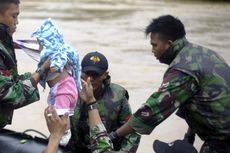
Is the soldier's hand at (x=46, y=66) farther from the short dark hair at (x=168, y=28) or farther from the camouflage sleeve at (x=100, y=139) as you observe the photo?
the short dark hair at (x=168, y=28)

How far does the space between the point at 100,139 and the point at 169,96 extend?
1.46ft

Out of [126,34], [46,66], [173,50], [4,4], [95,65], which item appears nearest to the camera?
[46,66]

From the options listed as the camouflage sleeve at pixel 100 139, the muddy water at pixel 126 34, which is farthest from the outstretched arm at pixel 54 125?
the muddy water at pixel 126 34

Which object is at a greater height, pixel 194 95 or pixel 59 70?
pixel 59 70

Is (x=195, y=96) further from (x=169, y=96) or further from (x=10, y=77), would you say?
(x=10, y=77)

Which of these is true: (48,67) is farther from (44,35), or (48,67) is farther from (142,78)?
(142,78)

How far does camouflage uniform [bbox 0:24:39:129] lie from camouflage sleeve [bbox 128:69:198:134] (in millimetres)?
637

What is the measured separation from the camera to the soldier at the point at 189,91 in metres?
3.08

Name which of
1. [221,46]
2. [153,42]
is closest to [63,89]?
[153,42]

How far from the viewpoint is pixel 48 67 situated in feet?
9.81

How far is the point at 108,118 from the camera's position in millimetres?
3701

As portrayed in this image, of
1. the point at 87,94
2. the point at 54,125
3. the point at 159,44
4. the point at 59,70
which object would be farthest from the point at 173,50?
the point at 54,125

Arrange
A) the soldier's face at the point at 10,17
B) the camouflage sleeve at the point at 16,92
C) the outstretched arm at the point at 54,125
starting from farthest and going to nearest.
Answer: the soldier's face at the point at 10,17 → the camouflage sleeve at the point at 16,92 → the outstretched arm at the point at 54,125

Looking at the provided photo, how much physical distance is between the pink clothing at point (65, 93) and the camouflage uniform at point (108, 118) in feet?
1.33
